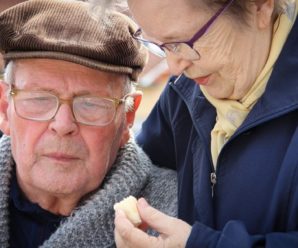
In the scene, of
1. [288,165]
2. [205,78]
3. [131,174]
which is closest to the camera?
[288,165]

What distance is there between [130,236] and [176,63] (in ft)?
1.72

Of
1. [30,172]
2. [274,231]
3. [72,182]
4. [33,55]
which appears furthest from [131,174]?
[274,231]

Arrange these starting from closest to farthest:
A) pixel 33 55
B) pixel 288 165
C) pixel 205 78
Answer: pixel 288 165
pixel 205 78
pixel 33 55

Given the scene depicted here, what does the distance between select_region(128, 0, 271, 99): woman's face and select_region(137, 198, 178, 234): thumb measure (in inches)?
16.4

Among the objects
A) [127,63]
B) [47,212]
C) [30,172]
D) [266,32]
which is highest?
[266,32]

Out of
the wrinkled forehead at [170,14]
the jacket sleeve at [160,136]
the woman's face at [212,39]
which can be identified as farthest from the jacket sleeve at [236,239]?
the jacket sleeve at [160,136]

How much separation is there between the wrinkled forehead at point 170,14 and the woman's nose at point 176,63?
0.08 metres

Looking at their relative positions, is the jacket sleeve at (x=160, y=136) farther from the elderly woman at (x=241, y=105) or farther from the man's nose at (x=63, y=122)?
the elderly woman at (x=241, y=105)

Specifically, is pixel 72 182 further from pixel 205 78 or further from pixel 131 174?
pixel 205 78

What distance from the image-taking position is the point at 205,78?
1692mm

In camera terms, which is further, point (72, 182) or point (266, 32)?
point (72, 182)

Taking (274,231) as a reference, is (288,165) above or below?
above

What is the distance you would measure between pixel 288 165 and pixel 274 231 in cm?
21

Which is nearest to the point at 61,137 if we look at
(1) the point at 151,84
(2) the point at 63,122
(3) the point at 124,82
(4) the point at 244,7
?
(2) the point at 63,122
